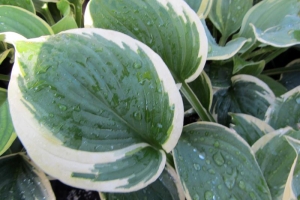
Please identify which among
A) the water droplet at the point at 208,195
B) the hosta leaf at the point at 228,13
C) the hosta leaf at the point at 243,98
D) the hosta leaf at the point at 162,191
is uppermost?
the hosta leaf at the point at 228,13

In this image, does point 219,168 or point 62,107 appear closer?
point 62,107

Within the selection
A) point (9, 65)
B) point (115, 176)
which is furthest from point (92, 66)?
point (9, 65)

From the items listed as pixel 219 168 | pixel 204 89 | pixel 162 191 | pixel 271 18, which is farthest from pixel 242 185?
pixel 271 18

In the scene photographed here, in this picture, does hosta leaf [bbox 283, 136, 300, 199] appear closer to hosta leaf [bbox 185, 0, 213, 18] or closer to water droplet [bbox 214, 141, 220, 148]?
water droplet [bbox 214, 141, 220, 148]

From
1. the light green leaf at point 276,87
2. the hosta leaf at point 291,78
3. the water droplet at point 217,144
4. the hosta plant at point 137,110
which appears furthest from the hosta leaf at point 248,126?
the hosta leaf at point 291,78

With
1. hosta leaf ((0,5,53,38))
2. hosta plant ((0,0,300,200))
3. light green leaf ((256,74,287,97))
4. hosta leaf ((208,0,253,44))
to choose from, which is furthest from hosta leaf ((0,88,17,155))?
light green leaf ((256,74,287,97))

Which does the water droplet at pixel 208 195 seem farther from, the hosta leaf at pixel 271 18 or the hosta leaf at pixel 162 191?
the hosta leaf at pixel 271 18

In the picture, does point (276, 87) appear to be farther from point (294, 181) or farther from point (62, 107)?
point (62, 107)
